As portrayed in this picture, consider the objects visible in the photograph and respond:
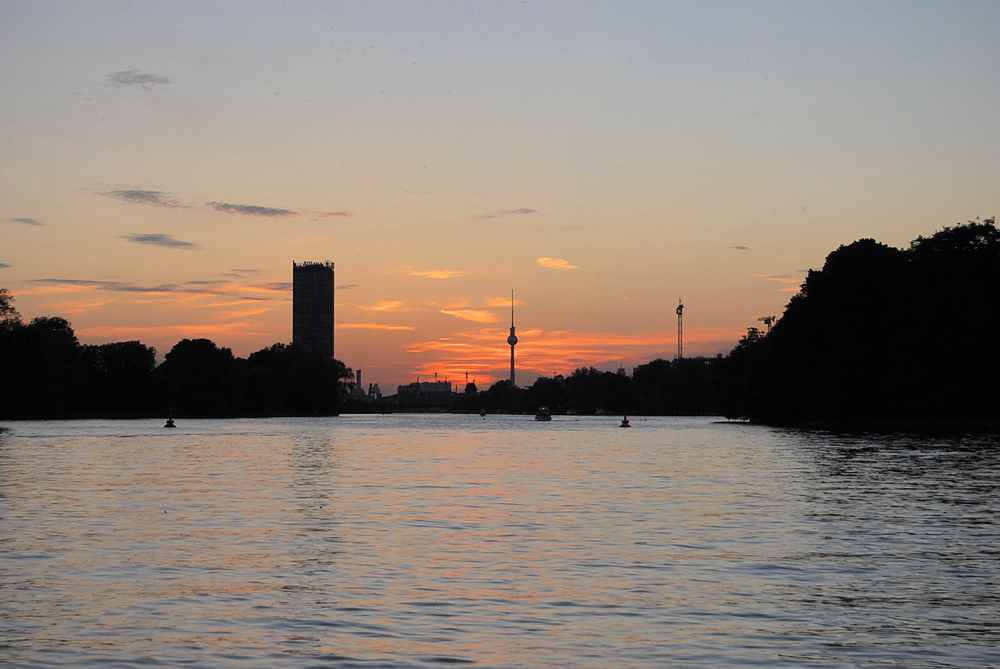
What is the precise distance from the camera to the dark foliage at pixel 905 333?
107125 mm

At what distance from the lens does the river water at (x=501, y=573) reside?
46.6ft

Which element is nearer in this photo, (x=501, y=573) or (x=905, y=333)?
(x=501, y=573)

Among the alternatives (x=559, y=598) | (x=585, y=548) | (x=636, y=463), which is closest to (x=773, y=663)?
(x=559, y=598)

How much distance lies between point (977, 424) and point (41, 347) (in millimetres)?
131089

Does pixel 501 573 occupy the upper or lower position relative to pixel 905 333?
lower

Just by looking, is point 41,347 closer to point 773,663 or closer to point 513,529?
point 513,529

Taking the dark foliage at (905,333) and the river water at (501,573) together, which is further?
the dark foliage at (905,333)

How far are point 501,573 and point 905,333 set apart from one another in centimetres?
9707

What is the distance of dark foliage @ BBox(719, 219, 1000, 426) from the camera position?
351 feet

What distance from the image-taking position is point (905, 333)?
10831 cm

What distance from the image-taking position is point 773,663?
525 inches

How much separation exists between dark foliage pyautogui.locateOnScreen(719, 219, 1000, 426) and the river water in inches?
2651

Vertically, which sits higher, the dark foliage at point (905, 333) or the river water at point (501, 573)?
the dark foliage at point (905, 333)

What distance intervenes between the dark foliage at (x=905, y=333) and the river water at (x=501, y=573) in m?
67.3
